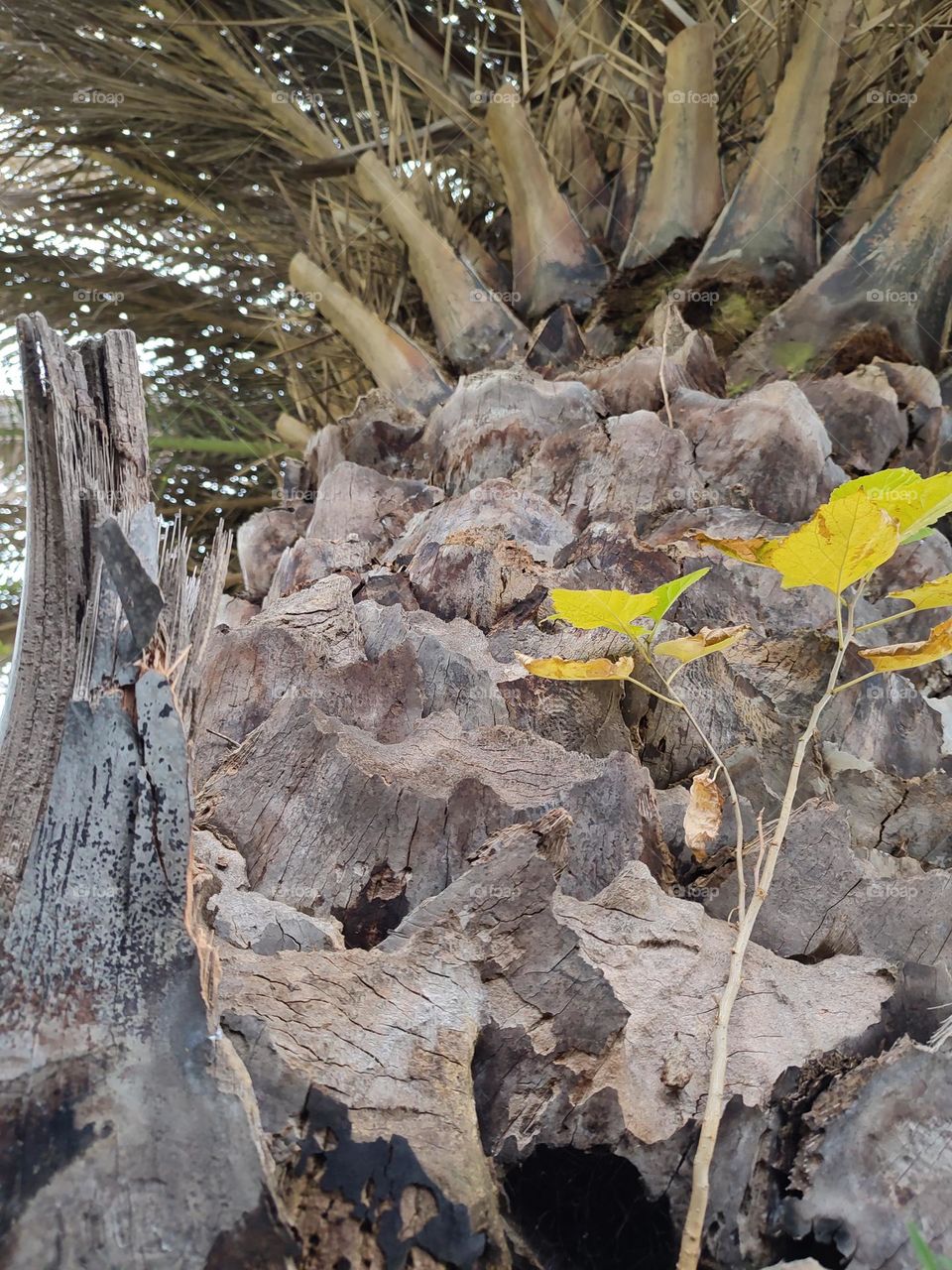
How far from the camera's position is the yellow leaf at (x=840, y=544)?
104 centimetres

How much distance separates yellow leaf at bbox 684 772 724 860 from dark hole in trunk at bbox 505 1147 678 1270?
14.5 inches

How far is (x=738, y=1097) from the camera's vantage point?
88 centimetres

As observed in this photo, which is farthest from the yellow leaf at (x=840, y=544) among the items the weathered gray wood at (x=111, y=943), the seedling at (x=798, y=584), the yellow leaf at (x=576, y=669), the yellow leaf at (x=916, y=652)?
the weathered gray wood at (x=111, y=943)

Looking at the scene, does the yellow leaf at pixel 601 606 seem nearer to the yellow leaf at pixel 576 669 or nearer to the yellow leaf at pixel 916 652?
the yellow leaf at pixel 576 669

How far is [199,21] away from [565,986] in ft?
9.04

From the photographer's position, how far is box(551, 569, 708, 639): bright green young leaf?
1.12 metres

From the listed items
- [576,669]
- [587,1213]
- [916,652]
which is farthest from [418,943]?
[916,652]

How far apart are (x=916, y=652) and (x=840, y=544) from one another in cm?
18

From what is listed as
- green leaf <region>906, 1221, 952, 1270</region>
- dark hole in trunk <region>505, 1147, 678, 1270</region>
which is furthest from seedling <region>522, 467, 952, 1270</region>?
green leaf <region>906, 1221, 952, 1270</region>

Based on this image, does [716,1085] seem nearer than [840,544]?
Yes

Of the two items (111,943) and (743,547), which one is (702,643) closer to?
(743,547)

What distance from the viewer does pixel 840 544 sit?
3.50 feet

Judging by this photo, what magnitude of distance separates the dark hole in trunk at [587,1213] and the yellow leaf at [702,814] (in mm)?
368

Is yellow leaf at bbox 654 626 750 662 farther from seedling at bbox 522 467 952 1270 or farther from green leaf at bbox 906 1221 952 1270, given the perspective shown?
green leaf at bbox 906 1221 952 1270
